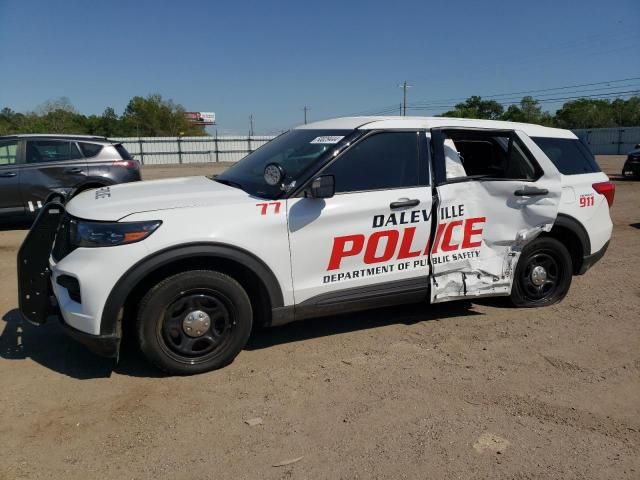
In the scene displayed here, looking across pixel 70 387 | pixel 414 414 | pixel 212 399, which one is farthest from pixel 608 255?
pixel 70 387

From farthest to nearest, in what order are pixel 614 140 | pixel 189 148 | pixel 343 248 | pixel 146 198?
1. pixel 614 140
2. pixel 189 148
3. pixel 343 248
4. pixel 146 198

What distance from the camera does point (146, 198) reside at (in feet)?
11.5

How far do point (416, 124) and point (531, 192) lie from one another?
4.09ft

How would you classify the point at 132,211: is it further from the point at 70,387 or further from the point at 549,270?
the point at 549,270

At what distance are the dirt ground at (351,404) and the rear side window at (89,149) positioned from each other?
5026mm

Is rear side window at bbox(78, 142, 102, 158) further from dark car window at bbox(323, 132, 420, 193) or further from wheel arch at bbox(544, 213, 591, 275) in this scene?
wheel arch at bbox(544, 213, 591, 275)

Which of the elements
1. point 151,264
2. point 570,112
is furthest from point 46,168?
point 570,112

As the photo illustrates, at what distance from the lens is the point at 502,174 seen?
14.8 feet

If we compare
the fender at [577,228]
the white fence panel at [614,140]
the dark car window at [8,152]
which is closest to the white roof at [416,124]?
the fender at [577,228]

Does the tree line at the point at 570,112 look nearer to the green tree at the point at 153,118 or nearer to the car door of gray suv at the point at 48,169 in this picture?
the green tree at the point at 153,118

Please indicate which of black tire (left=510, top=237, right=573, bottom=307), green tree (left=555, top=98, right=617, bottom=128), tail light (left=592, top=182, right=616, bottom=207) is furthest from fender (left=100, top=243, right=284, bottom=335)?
green tree (left=555, top=98, right=617, bottom=128)

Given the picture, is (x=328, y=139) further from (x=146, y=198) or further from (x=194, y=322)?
(x=194, y=322)

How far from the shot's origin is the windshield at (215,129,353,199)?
12.3 ft

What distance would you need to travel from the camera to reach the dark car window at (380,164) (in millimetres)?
3789
